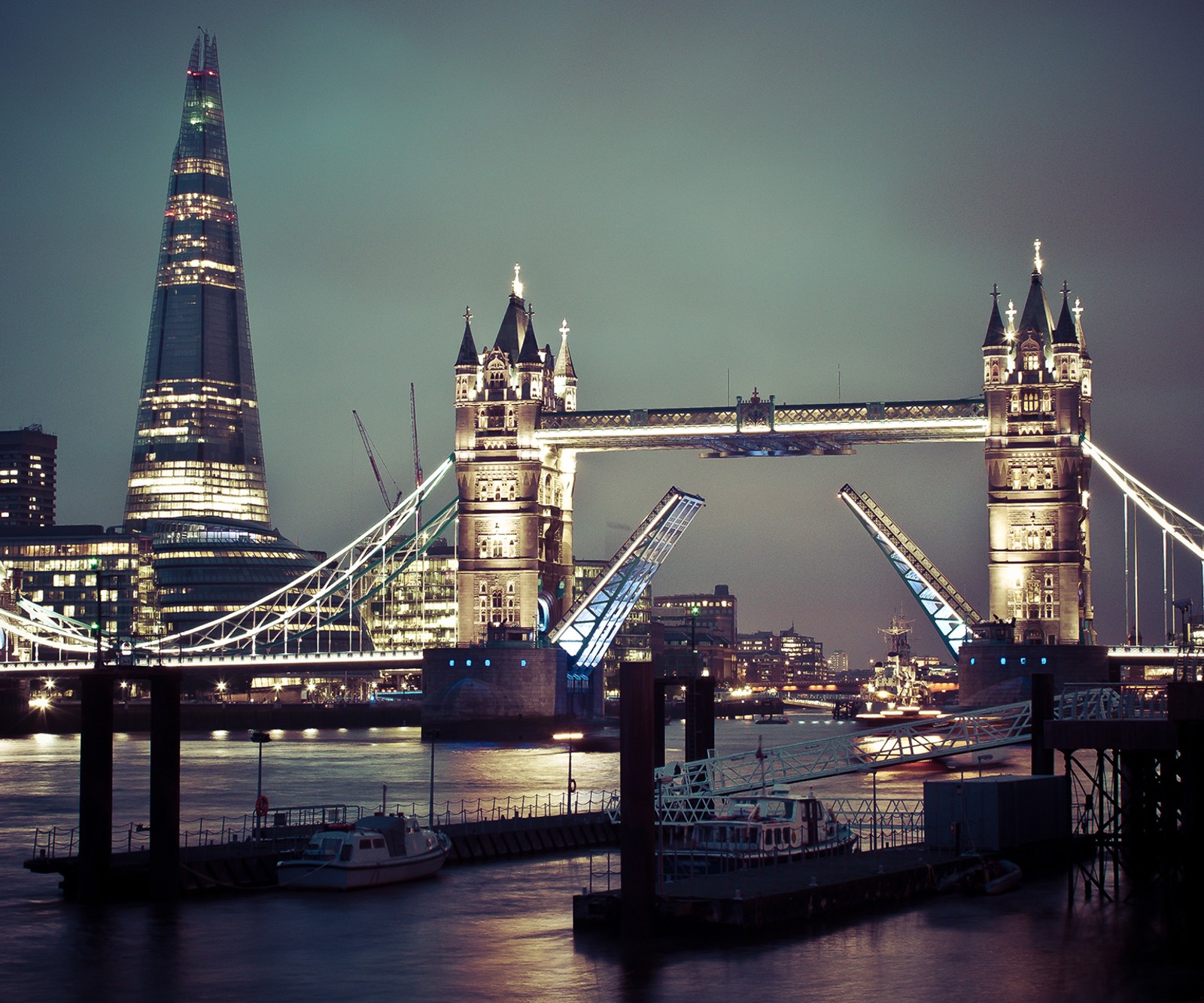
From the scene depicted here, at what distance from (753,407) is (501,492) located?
16798 mm

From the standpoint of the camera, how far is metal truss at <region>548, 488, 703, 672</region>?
110 m

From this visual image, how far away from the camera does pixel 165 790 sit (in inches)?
1718

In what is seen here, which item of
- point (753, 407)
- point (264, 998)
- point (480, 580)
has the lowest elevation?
point (264, 998)

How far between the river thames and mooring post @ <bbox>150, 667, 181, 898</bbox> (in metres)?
0.75

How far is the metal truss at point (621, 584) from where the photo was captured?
361 ft

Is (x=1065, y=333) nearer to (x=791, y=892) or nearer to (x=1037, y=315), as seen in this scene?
(x=1037, y=315)

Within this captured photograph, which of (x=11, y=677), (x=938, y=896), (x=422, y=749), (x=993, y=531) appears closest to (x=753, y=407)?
(x=993, y=531)

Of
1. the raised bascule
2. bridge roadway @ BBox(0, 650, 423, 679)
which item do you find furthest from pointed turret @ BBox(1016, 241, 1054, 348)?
bridge roadway @ BBox(0, 650, 423, 679)

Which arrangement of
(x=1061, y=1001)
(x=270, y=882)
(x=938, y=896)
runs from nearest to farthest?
(x=1061, y=1001) → (x=938, y=896) → (x=270, y=882)

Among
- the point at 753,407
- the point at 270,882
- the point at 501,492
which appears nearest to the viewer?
the point at 270,882

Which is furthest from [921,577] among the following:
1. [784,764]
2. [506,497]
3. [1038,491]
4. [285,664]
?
[784,764]

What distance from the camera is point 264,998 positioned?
35875mm

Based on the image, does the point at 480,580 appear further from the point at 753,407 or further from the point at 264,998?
the point at 264,998

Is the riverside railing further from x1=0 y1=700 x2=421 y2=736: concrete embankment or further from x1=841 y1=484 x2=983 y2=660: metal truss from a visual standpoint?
x1=0 y1=700 x2=421 y2=736: concrete embankment
